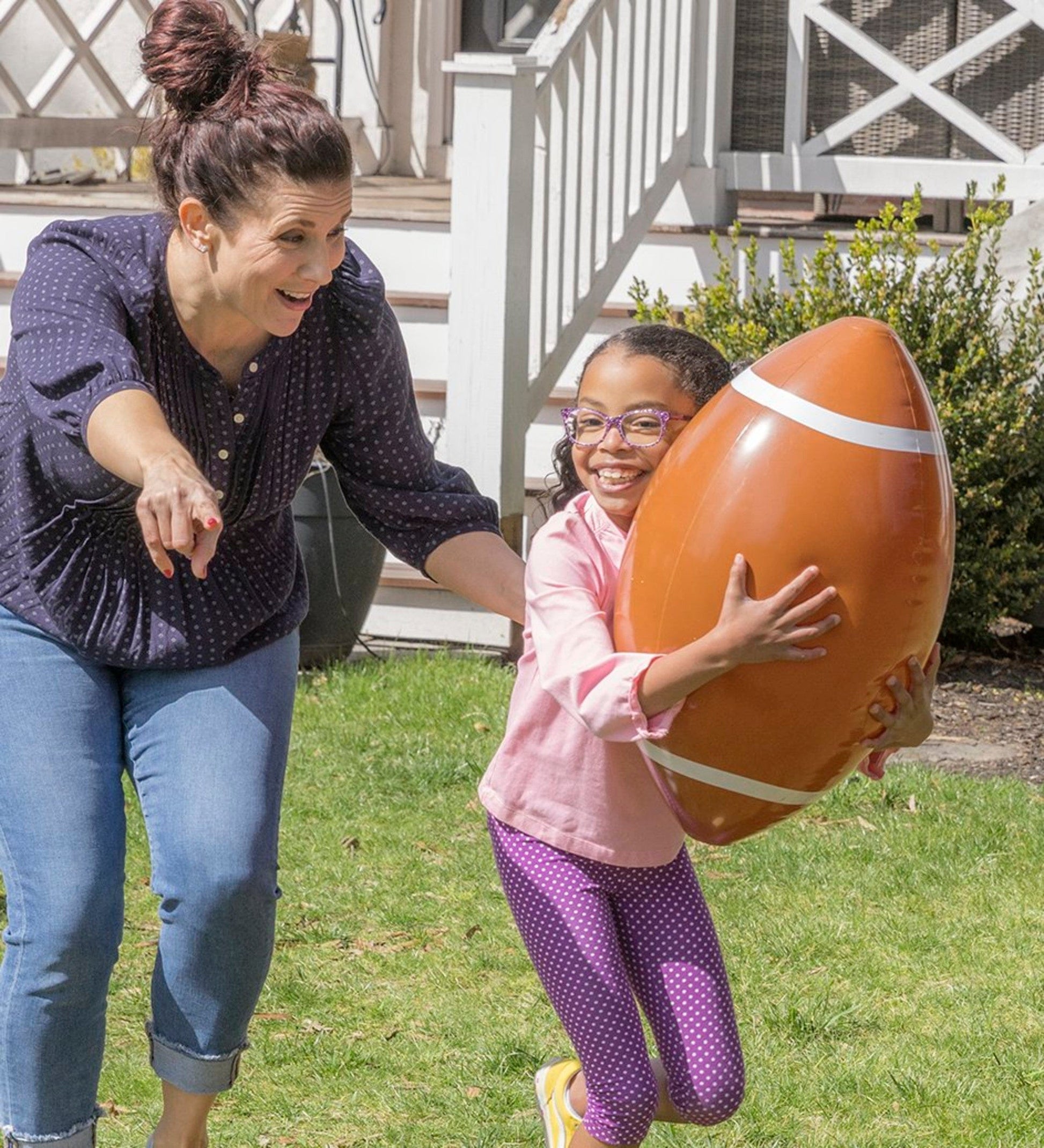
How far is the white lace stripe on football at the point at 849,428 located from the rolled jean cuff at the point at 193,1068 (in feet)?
4.32

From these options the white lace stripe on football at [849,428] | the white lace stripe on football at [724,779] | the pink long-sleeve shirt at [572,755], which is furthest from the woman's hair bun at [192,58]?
the white lace stripe on football at [724,779]

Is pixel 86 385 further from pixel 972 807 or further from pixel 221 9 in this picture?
pixel 972 807

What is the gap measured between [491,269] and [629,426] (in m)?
3.86

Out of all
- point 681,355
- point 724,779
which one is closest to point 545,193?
point 681,355

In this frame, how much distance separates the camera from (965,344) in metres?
6.52

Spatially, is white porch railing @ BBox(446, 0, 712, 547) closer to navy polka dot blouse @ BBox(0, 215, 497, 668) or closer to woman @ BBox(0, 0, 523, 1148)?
navy polka dot blouse @ BBox(0, 215, 497, 668)

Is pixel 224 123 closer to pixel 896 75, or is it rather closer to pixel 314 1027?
pixel 314 1027

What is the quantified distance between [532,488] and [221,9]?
454cm

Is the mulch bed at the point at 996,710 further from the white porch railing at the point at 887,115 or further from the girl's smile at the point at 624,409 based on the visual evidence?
the girl's smile at the point at 624,409

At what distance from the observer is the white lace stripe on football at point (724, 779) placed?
9.03ft

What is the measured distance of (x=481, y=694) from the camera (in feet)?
21.1

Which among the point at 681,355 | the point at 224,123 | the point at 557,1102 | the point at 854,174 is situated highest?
the point at 224,123

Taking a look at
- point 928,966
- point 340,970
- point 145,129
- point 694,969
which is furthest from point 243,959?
point 928,966

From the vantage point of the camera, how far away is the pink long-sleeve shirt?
2920mm
